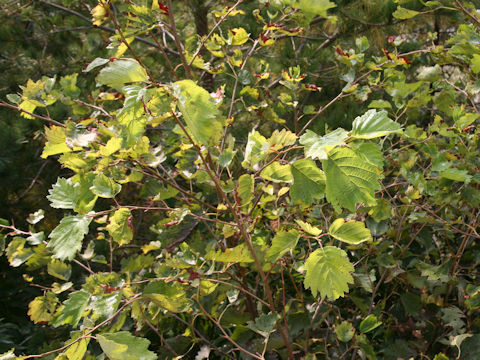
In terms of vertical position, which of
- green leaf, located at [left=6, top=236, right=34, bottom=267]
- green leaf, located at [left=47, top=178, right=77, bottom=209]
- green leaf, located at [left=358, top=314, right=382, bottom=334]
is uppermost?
green leaf, located at [left=47, top=178, right=77, bottom=209]

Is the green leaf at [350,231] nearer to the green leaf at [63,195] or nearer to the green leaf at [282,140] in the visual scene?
the green leaf at [282,140]

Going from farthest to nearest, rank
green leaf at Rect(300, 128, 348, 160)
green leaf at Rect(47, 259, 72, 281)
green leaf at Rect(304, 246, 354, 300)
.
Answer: green leaf at Rect(47, 259, 72, 281) → green leaf at Rect(304, 246, 354, 300) → green leaf at Rect(300, 128, 348, 160)

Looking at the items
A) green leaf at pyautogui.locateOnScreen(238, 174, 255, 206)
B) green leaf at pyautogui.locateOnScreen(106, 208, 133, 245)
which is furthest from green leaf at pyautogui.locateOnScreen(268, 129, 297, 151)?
green leaf at pyautogui.locateOnScreen(106, 208, 133, 245)

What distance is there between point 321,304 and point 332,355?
0.19 m

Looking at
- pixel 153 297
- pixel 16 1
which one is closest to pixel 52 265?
pixel 153 297

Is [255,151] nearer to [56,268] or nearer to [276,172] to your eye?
[276,172]

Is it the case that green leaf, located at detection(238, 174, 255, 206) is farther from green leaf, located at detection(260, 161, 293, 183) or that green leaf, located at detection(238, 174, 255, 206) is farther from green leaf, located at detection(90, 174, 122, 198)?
green leaf, located at detection(90, 174, 122, 198)

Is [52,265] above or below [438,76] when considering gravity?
Result: below

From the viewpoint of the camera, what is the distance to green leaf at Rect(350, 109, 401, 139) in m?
0.72

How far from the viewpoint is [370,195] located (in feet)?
2.36

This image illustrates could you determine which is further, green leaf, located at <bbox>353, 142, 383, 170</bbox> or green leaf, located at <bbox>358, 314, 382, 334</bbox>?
green leaf, located at <bbox>358, 314, 382, 334</bbox>

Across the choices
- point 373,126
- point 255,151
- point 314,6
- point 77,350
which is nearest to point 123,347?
point 77,350

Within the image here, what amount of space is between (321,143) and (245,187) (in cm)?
38

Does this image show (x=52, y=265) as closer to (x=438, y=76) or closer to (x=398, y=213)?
(x=398, y=213)
